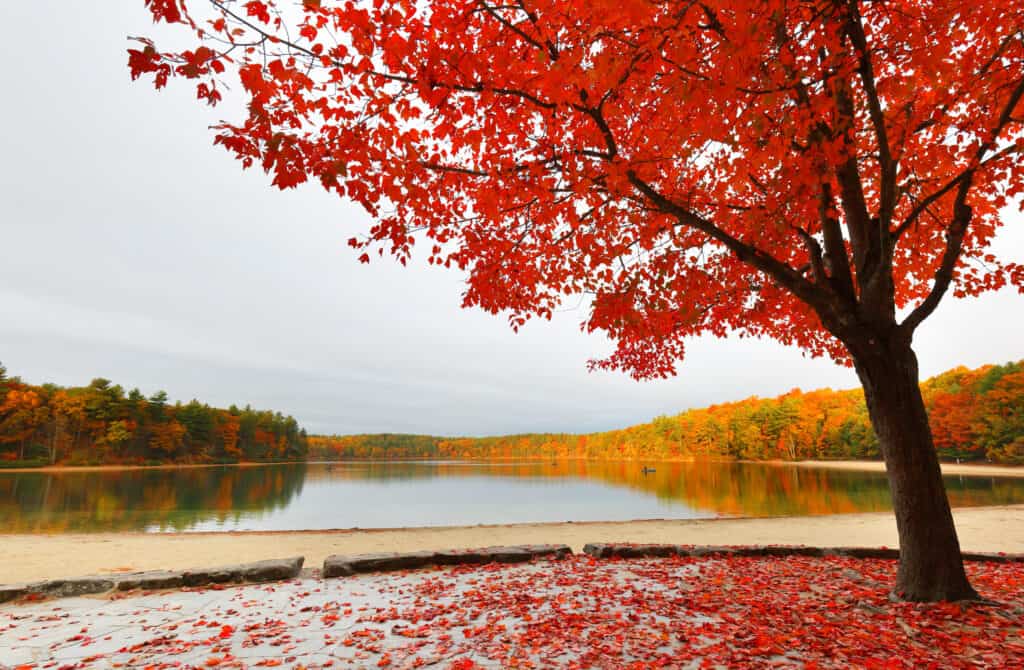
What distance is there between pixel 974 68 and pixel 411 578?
29.8ft

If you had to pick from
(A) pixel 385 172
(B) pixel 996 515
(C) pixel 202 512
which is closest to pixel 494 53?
(A) pixel 385 172

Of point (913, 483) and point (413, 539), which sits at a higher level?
point (913, 483)

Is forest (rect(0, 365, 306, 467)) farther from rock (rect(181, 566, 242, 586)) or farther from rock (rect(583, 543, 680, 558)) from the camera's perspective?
rock (rect(583, 543, 680, 558))

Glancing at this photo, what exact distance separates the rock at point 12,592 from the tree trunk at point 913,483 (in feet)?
31.2

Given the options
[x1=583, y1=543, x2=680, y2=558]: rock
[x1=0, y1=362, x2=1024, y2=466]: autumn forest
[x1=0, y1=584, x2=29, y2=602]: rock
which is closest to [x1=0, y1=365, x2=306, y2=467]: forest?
[x1=0, y1=362, x2=1024, y2=466]: autumn forest

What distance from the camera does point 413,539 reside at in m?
14.6

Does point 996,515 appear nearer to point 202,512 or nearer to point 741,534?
point 741,534

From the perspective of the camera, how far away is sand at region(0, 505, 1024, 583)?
11531 millimetres

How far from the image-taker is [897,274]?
8320mm

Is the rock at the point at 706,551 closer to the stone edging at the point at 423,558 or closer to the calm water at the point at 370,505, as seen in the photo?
the stone edging at the point at 423,558

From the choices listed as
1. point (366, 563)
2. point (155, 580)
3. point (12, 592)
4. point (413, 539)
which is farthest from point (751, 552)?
point (413, 539)

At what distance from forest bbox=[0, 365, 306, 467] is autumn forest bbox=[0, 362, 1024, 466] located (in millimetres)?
133

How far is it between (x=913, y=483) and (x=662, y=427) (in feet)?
384

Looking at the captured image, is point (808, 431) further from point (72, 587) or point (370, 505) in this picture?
point (72, 587)
